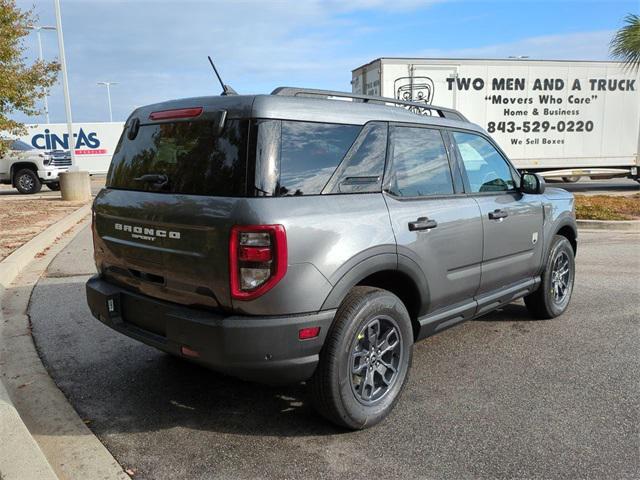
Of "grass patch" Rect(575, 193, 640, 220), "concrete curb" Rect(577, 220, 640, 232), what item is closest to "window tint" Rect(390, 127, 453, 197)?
"concrete curb" Rect(577, 220, 640, 232)

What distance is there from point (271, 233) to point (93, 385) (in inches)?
79.1

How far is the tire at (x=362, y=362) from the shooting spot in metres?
2.86

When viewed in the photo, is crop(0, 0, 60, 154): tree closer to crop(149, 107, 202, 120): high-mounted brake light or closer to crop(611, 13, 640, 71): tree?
crop(149, 107, 202, 120): high-mounted brake light

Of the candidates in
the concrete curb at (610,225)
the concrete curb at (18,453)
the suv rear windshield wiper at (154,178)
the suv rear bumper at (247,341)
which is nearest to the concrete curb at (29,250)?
the concrete curb at (18,453)

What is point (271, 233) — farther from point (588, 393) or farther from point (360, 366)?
point (588, 393)

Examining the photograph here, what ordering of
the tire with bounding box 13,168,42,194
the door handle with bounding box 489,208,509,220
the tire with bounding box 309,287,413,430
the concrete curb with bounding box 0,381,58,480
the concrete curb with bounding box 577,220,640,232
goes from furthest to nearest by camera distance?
1. the tire with bounding box 13,168,42,194
2. the concrete curb with bounding box 577,220,640,232
3. the door handle with bounding box 489,208,509,220
4. the tire with bounding box 309,287,413,430
5. the concrete curb with bounding box 0,381,58,480

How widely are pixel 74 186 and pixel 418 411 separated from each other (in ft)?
47.6

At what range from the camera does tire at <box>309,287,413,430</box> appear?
2.86 metres

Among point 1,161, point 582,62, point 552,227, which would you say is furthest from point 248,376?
point 1,161

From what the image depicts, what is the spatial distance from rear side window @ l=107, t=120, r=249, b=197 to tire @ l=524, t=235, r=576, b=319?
3.27 m

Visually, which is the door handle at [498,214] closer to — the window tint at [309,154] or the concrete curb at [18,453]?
the window tint at [309,154]

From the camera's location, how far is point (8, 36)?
34.7 ft

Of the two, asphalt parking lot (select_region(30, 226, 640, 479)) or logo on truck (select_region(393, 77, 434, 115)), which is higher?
logo on truck (select_region(393, 77, 434, 115))

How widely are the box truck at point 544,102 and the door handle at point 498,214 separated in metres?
10.2
